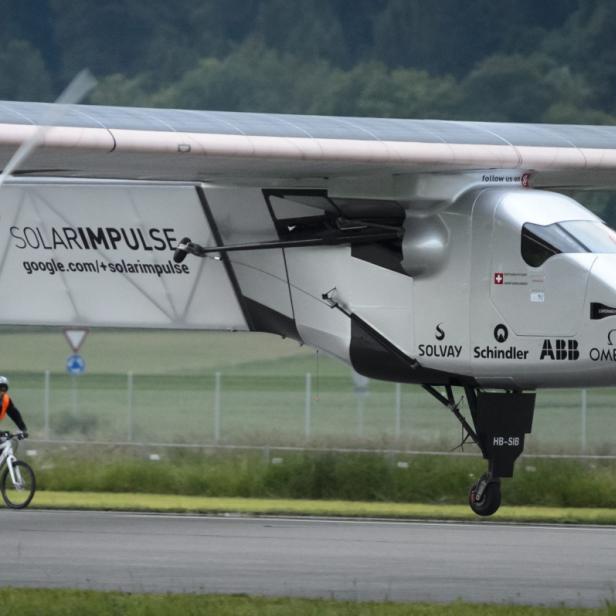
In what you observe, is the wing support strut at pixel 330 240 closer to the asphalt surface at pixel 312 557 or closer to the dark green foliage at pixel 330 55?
the asphalt surface at pixel 312 557

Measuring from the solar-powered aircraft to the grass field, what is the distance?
1389cm

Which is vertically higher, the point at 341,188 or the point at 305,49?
the point at 305,49

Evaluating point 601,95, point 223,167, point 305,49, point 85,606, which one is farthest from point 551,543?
point 305,49

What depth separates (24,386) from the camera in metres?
44.8

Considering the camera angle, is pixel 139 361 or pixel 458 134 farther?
pixel 139 361

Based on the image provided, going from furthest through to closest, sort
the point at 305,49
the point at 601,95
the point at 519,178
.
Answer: the point at 305,49 → the point at 601,95 → the point at 519,178

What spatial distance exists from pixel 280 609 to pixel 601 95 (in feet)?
155

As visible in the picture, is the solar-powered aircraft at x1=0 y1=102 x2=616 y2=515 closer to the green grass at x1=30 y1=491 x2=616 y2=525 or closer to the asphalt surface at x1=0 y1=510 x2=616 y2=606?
the asphalt surface at x1=0 y1=510 x2=616 y2=606

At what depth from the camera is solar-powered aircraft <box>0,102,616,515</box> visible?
1714cm

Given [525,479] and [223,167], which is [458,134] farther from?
[525,479]

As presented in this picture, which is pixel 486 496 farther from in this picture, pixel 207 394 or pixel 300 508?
pixel 207 394

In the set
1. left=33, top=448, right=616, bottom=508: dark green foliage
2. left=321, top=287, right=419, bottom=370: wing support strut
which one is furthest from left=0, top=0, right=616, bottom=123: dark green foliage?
left=321, top=287, right=419, bottom=370: wing support strut

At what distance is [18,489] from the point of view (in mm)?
20641

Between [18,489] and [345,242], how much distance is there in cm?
512
